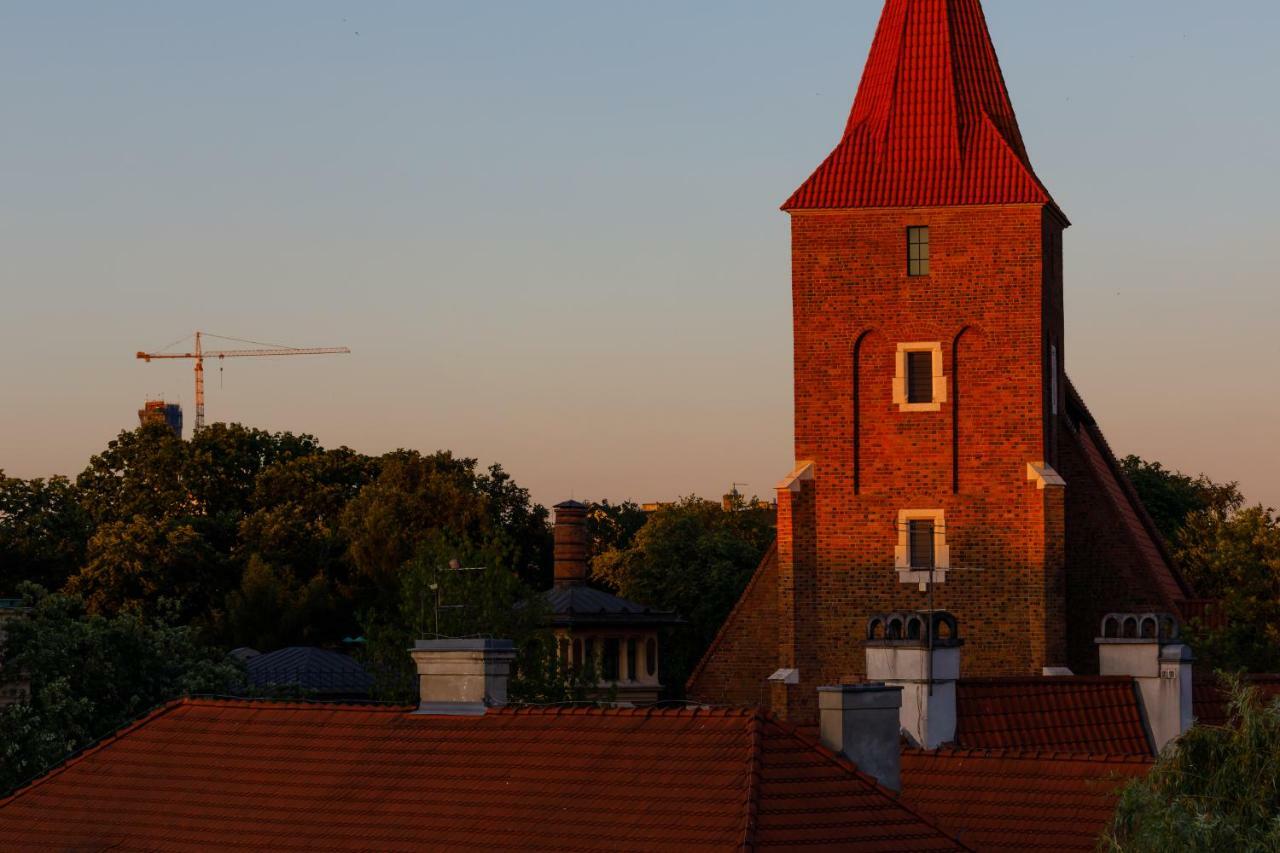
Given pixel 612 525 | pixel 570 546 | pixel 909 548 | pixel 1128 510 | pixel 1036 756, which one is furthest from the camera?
pixel 612 525

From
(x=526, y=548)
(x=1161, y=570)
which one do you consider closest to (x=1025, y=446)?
(x=1161, y=570)

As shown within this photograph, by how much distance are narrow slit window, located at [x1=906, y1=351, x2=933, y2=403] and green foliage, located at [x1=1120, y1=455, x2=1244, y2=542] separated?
24.7 metres

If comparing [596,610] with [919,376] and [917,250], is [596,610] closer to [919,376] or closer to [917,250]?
[919,376]

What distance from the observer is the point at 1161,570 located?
5100 cm

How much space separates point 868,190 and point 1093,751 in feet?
64.7

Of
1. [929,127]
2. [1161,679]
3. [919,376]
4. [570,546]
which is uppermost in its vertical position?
[929,127]

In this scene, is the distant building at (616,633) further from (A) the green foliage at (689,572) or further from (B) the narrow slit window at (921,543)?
(B) the narrow slit window at (921,543)

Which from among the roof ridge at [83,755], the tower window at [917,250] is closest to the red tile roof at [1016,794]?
the roof ridge at [83,755]

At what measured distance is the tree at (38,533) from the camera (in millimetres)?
83750

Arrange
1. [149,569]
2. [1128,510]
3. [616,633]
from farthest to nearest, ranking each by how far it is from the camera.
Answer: [149,569] < [616,633] < [1128,510]

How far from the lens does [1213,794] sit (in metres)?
18.5

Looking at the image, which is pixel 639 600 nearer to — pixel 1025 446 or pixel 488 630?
pixel 488 630

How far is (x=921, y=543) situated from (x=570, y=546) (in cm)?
3154

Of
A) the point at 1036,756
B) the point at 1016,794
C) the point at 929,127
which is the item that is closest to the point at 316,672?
the point at 929,127
